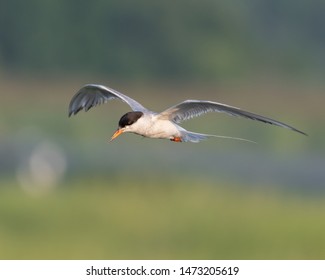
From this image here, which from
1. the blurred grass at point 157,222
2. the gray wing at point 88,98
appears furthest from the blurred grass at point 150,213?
the gray wing at point 88,98

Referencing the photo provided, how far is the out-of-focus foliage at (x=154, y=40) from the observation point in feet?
116

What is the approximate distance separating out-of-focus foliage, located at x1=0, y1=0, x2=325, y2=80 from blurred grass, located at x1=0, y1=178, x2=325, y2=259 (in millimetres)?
18513

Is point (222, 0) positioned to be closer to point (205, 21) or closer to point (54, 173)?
point (205, 21)

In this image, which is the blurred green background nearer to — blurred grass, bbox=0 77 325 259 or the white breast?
blurred grass, bbox=0 77 325 259

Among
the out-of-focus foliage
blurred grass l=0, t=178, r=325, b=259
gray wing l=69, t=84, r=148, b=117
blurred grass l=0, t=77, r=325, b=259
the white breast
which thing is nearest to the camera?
the white breast

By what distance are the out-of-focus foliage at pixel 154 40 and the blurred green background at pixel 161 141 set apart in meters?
0.05

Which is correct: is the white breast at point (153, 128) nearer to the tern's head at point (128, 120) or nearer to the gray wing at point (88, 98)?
the tern's head at point (128, 120)

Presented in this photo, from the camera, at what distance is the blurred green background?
1360cm

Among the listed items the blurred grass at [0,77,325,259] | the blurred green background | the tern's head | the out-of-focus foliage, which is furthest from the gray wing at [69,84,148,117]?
the out-of-focus foliage

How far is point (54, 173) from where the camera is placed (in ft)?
59.3

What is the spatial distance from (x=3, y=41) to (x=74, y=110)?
28.5 m

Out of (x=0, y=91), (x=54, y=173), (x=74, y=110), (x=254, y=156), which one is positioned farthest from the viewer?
(x=0, y=91)

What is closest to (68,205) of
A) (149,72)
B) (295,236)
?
(295,236)
